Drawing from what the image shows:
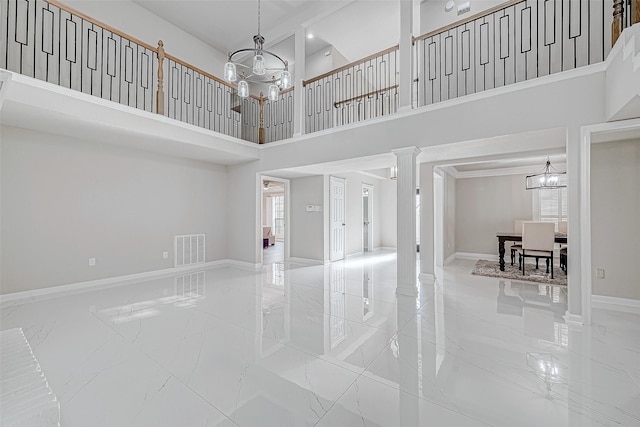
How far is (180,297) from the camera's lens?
4141 millimetres

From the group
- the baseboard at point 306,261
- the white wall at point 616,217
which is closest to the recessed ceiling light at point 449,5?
the white wall at point 616,217

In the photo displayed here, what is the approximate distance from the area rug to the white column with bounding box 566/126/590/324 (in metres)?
2.04

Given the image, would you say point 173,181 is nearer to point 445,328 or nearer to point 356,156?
point 356,156

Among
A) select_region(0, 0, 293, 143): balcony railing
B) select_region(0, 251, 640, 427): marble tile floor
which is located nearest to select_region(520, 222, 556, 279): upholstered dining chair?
select_region(0, 251, 640, 427): marble tile floor

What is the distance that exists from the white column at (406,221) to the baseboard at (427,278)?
0.94 meters

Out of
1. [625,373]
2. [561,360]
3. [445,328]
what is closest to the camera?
[625,373]

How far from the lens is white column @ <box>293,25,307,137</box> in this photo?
561cm

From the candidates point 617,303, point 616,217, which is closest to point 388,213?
point 616,217

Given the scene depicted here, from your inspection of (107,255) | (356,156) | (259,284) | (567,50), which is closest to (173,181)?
(107,255)

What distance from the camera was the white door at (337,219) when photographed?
281 inches

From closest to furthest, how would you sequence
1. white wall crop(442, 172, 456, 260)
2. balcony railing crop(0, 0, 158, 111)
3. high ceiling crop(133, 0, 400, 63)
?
balcony railing crop(0, 0, 158, 111) → high ceiling crop(133, 0, 400, 63) → white wall crop(442, 172, 456, 260)

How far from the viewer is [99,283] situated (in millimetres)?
4789

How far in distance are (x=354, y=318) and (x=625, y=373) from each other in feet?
7.40

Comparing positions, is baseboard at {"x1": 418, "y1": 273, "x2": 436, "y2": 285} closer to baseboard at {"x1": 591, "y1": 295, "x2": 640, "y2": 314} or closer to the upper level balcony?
baseboard at {"x1": 591, "y1": 295, "x2": 640, "y2": 314}
